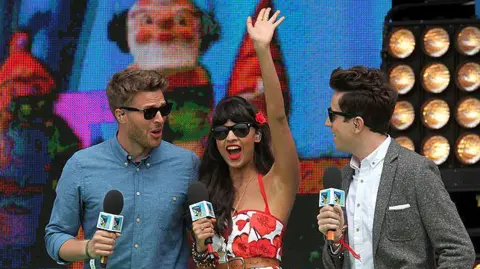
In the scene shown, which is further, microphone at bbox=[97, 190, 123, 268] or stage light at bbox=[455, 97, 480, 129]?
stage light at bbox=[455, 97, 480, 129]

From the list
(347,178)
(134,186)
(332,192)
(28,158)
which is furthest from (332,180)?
(28,158)

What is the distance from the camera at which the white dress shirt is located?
4762 mm

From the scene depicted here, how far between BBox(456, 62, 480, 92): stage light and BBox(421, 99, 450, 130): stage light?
17 centimetres

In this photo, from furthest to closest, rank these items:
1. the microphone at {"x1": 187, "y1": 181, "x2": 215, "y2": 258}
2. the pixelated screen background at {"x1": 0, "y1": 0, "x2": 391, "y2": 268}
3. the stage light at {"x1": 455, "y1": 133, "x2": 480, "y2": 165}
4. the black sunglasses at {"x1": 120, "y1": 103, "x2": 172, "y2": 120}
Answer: the pixelated screen background at {"x1": 0, "y1": 0, "x2": 391, "y2": 268}
the stage light at {"x1": 455, "y1": 133, "x2": 480, "y2": 165}
the black sunglasses at {"x1": 120, "y1": 103, "x2": 172, "y2": 120}
the microphone at {"x1": 187, "y1": 181, "x2": 215, "y2": 258}

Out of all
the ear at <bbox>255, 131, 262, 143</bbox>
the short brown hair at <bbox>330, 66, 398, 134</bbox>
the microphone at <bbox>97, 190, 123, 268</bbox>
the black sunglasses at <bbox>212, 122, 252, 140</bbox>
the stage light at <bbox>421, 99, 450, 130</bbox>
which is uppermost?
the short brown hair at <bbox>330, 66, 398, 134</bbox>

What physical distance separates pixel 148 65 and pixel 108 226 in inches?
105

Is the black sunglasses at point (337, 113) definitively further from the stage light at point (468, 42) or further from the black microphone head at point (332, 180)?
the stage light at point (468, 42)

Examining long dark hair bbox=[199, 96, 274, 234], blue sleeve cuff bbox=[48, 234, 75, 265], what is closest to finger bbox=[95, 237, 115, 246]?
blue sleeve cuff bbox=[48, 234, 75, 265]

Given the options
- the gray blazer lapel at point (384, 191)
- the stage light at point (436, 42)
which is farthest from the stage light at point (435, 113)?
the gray blazer lapel at point (384, 191)

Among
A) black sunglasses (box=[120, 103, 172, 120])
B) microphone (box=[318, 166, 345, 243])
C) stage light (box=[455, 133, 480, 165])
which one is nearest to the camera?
microphone (box=[318, 166, 345, 243])

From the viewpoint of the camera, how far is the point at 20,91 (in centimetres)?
716

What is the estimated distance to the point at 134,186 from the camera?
5.27 meters

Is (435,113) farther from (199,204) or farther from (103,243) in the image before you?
(103,243)

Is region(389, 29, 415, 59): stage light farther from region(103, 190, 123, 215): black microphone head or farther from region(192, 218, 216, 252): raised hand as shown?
region(103, 190, 123, 215): black microphone head
